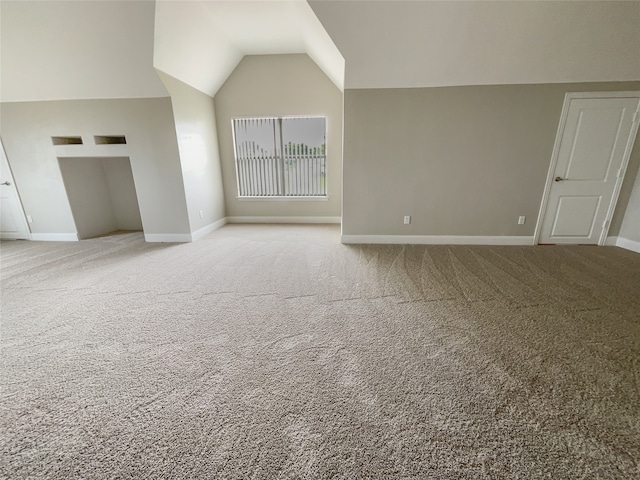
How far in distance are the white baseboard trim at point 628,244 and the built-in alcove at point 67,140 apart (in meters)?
8.44

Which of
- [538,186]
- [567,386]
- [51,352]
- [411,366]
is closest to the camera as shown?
[567,386]

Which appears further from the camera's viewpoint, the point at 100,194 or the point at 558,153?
the point at 100,194

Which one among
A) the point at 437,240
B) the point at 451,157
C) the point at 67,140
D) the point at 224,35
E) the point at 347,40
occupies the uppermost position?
the point at 224,35

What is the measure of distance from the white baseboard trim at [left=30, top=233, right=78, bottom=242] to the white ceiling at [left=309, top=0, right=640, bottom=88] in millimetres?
5213

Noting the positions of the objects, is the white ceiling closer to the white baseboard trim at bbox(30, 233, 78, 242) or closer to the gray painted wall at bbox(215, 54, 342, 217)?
the gray painted wall at bbox(215, 54, 342, 217)

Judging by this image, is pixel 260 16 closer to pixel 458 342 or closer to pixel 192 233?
pixel 192 233

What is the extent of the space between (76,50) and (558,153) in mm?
6581

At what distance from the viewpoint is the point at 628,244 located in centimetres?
379

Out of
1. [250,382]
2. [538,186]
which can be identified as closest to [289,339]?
[250,382]

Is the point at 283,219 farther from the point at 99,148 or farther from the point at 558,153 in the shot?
the point at 558,153

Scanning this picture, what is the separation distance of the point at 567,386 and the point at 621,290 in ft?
6.39

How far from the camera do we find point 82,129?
400 centimetres

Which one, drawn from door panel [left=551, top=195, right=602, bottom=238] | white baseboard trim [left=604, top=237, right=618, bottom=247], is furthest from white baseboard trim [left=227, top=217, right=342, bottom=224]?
white baseboard trim [left=604, top=237, right=618, bottom=247]

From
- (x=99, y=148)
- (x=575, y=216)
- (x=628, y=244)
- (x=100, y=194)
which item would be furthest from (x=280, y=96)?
(x=628, y=244)
